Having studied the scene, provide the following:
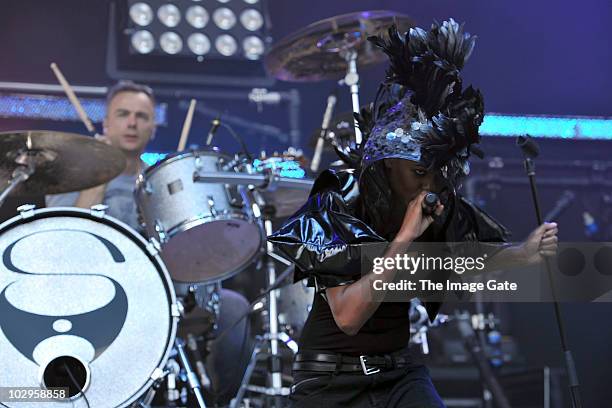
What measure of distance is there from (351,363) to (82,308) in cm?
122

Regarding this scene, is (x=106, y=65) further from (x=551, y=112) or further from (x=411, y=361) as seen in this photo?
(x=411, y=361)

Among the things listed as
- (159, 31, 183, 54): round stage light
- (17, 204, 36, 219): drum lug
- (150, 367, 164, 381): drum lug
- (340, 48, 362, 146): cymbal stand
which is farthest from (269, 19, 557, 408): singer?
(159, 31, 183, 54): round stage light

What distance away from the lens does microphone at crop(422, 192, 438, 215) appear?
9.43 ft

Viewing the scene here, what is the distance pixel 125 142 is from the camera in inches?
225

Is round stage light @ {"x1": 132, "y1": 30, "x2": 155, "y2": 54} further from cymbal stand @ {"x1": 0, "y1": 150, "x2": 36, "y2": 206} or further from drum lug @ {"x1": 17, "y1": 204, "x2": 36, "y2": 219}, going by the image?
drum lug @ {"x1": 17, "y1": 204, "x2": 36, "y2": 219}

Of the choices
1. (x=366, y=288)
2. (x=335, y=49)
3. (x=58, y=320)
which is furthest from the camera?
(x=335, y=49)

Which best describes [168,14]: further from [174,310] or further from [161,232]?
[174,310]

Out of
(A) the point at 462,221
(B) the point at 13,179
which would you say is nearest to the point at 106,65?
(B) the point at 13,179

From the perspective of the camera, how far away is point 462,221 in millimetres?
3334

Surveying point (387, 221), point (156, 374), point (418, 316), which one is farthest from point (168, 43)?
point (387, 221)

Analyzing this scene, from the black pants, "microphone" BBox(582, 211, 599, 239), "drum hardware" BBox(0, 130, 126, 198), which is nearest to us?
the black pants

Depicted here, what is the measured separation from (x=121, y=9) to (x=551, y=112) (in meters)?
3.53

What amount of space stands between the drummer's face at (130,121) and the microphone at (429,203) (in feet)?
10.6

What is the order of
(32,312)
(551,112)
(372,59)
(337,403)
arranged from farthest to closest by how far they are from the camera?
(551,112) → (372,59) → (32,312) → (337,403)
